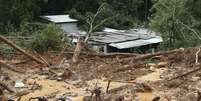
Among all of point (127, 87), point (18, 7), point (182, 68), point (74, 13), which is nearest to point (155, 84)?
point (127, 87)

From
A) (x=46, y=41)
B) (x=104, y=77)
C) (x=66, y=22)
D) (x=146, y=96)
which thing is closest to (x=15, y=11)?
(x=66, y=22)

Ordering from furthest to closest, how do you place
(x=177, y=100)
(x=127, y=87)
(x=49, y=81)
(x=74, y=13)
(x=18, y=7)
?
(x=74, y=13) → (x=18, y=7) → (x=49, y=81) → (x=127, y=87) → (x=177, y=100)

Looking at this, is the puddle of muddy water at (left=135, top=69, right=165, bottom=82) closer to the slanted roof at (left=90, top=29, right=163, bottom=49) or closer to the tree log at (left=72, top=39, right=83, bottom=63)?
the tree log at (left=72, top=39, right=83, bottom=63)

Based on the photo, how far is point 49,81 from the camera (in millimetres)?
Answer: 8828

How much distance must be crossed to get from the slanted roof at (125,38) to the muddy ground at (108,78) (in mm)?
8785

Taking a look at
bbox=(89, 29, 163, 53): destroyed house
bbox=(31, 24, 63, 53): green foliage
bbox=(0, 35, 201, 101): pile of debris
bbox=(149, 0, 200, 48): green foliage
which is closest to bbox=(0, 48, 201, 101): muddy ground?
bbox=(0, 35, 201, 101): pile of debris

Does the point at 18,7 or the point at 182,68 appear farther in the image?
the point at 18,7

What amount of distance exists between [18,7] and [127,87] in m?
13.1

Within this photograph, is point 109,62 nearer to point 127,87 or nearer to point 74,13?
point 127,87

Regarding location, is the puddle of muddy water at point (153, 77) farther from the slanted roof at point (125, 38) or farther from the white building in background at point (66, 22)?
the white building in background at point (66, 22)

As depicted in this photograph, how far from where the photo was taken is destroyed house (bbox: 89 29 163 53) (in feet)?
63.4

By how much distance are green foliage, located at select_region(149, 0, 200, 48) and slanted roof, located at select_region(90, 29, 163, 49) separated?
113 inches

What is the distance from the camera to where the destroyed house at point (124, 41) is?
19.3 m

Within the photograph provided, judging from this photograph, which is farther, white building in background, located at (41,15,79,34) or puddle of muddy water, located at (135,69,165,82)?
white building in background, located at (41,15,79,34)
